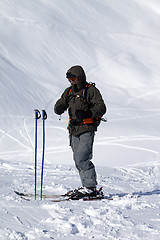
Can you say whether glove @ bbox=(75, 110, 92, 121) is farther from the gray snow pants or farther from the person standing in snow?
the gray snow pants

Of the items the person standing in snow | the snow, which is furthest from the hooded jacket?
the snow

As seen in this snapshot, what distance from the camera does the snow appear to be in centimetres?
389

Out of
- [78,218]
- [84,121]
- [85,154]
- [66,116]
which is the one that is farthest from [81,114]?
[66,116]

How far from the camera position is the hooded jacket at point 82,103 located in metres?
4.96

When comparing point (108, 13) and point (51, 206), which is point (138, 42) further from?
point (51, 206)

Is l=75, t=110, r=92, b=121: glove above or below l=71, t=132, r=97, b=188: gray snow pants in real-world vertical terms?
above

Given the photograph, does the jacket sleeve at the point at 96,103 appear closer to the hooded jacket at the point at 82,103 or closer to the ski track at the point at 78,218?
the hooded jacket at the point at 82,103

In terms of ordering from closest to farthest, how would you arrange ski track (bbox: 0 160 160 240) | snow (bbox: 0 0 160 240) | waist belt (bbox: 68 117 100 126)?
ski track (bbox: 0 160 160 240)
snow (bbox: 0 0 160 240)
waist belt (bbox: 68 117 100 126)

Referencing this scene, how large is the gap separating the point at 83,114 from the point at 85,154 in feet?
1.76

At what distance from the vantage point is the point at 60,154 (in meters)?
10.3

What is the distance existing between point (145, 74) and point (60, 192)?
1710 centimetres

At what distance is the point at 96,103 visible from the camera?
4980 mm

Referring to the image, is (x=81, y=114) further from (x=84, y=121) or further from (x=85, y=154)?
(x=85, y=154)

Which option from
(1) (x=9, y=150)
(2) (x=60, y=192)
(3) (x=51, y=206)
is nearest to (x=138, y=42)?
(1) (x=9, y=150)
